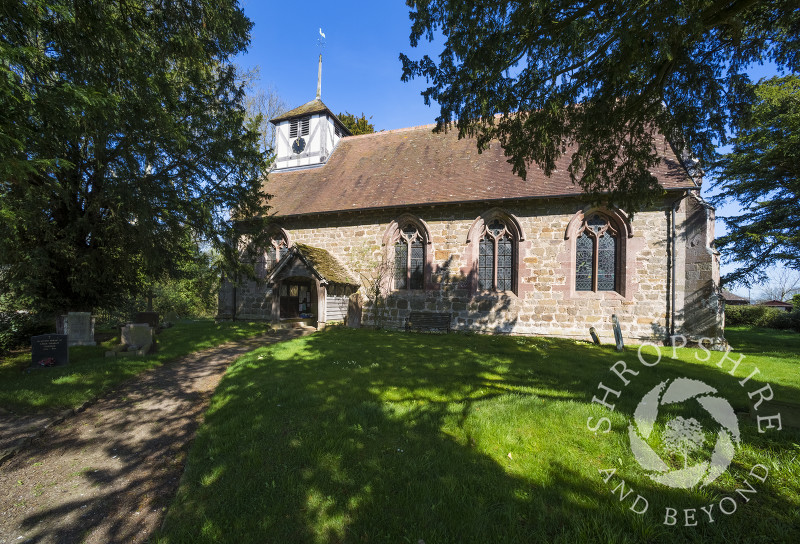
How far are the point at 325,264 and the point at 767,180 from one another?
1877 cm

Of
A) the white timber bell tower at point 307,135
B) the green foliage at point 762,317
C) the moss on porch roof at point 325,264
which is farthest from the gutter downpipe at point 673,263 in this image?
the green foliage at point 762,317

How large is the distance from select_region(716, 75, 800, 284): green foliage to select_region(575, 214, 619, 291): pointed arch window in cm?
573

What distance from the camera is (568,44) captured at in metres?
4.98

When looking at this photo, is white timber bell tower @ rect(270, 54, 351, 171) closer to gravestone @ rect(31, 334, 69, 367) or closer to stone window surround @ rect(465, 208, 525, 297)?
stone window surround @ rect(465, 208, 525, 297)

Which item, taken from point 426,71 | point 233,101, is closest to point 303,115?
point 233,101

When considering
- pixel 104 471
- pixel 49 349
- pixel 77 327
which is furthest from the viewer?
pixel 77 327

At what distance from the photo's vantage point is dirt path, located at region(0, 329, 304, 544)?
294cm

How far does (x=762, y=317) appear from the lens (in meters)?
21.7

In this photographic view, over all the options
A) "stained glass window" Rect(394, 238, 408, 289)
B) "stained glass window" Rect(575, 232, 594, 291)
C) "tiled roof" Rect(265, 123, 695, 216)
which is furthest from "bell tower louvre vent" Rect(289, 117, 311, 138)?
"stained glass window" Rect(575, 232, 594, 291)

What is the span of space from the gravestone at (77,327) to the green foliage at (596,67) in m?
11.4

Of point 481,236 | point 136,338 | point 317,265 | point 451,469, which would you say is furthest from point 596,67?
point 136,338

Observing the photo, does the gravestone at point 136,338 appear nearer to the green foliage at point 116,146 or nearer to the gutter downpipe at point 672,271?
the green foliage at point 116,146

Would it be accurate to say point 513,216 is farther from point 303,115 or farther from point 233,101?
point 303,115

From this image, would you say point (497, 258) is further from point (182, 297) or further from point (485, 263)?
point (182, 297)
